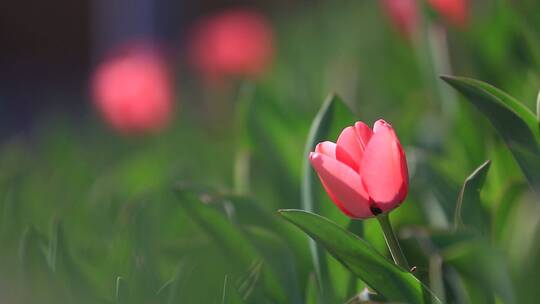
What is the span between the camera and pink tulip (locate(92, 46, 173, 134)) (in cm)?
171

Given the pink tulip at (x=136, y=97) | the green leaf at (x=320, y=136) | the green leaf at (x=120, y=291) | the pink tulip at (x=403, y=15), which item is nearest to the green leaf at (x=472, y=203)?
the green leaf at (x=320, y=136)

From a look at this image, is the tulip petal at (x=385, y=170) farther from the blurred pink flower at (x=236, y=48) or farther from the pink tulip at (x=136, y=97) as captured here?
the blurred pink flower at (x=236, y=48)

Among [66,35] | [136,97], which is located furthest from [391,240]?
[66,35]

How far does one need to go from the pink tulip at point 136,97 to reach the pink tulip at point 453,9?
25.9 inches

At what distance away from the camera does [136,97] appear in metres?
1.69

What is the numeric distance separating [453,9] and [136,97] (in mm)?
677

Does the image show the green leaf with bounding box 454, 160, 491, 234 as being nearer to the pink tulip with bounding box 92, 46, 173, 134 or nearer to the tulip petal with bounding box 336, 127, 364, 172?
the tulip petal with bounding box 336, 127, 364, 172

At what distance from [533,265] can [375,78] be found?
3.43ft

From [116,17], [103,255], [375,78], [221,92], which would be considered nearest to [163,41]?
[116,17]

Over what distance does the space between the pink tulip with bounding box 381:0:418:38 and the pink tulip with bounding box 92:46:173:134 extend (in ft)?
1.64

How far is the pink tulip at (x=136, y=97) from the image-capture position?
1.71 m

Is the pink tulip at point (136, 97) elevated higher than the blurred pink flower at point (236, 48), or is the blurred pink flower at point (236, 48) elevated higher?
the blurred pink flower at point (236, 48)

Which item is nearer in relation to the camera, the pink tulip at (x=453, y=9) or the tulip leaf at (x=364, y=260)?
the tulip leaf at (x=364, y=260)

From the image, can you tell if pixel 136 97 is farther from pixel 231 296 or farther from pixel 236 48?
pixel 231 296
